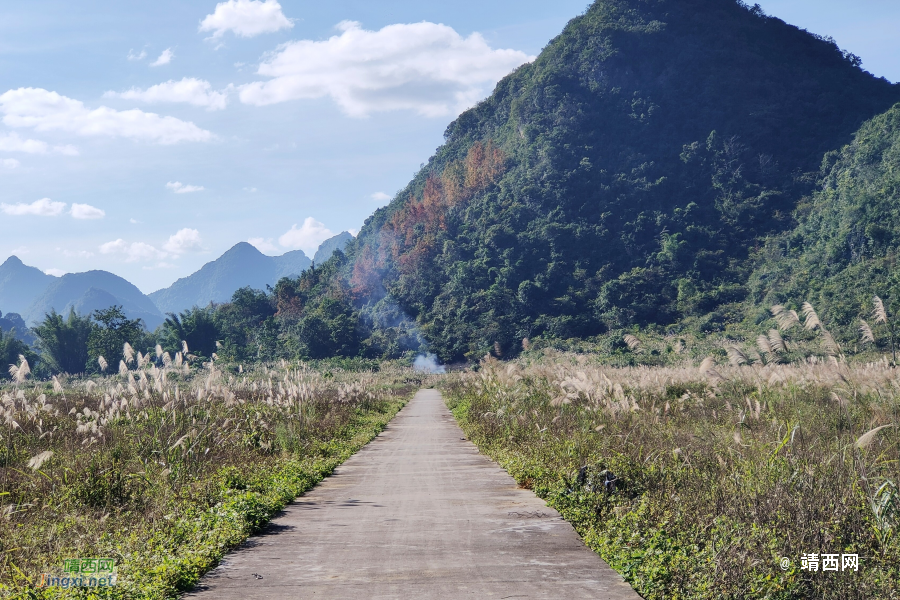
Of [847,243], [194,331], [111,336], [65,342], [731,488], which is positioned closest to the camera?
[731,488]

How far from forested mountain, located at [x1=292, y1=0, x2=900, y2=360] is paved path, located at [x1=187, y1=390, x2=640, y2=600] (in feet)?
217

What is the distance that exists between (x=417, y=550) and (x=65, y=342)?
273 ft

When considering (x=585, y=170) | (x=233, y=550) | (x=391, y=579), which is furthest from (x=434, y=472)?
(x=585, y=170)

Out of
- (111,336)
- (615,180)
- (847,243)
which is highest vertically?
(615,180)

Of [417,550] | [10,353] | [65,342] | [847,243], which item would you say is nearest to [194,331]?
[65,342]

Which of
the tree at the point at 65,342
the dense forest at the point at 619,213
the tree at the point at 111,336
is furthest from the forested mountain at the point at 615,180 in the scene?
the tree at the point at 65,342

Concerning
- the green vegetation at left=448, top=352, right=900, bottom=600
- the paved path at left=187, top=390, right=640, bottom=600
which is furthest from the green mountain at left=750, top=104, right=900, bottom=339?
the paved path at left=187, top=390, right=640, bottom=600

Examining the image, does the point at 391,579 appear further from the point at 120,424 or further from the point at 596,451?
the point at 120,424

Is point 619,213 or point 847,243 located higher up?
point 619,213

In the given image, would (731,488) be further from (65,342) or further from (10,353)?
(65,342)

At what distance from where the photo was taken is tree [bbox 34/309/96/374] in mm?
77062

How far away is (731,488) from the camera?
6609 millimetres

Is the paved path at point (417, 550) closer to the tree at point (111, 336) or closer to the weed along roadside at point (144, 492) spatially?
the weed along roadside at point (144, 492)

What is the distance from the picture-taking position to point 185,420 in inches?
415
